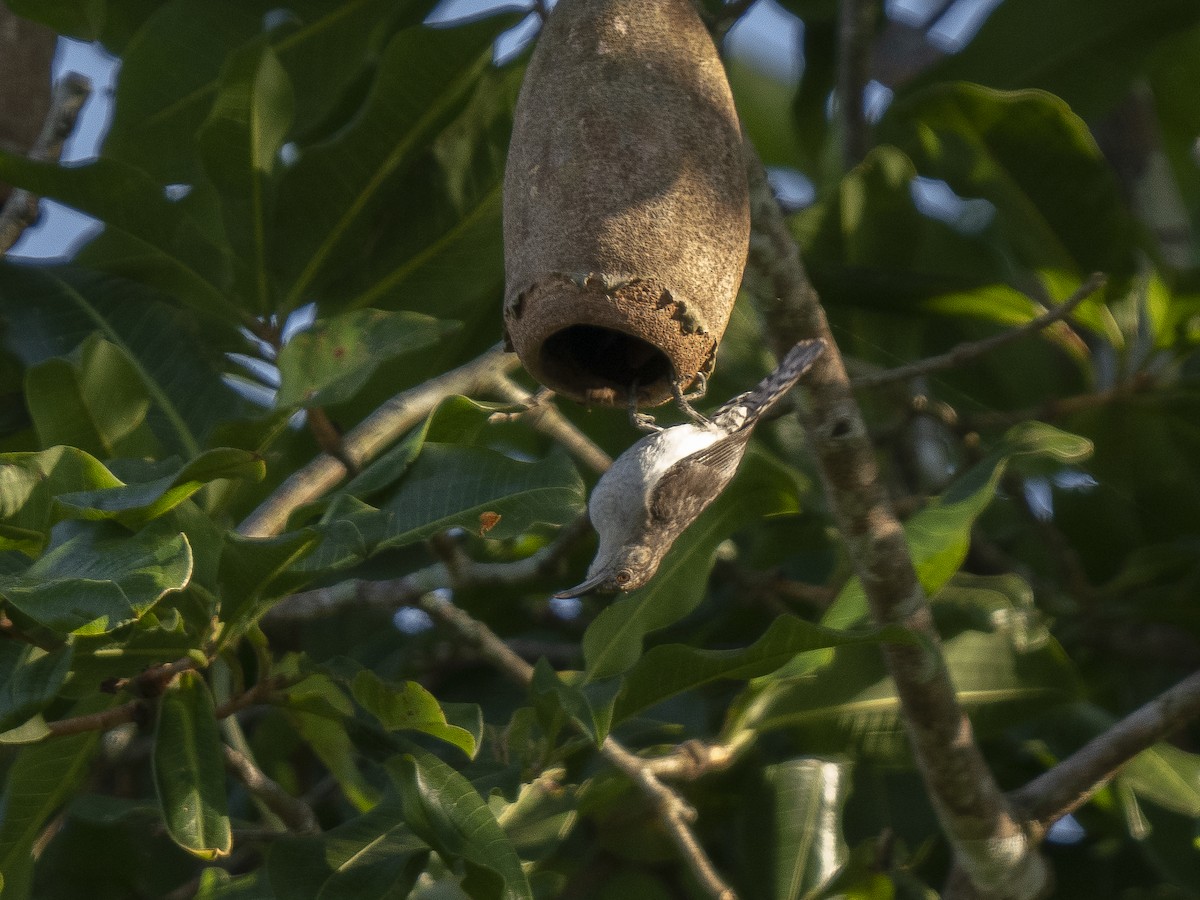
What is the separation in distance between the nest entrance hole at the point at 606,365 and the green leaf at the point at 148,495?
0.35 metres

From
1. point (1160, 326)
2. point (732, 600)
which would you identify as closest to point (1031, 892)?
point (732, 600)

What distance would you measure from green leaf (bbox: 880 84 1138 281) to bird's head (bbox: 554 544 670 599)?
1067 millimetres

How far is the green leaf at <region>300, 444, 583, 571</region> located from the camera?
4.58 ft

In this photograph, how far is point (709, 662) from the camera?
1524 mm

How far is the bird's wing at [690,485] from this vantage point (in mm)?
1110

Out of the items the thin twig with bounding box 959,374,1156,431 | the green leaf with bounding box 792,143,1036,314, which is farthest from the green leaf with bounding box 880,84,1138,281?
the thin twig with bounding box 959,374,1156,431

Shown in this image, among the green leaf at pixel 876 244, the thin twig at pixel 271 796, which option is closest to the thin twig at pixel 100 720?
the thin twig at pixel 271 796

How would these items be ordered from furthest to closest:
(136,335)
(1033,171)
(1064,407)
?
1. (1064,407)
2. (1033,171)
3. (136,335)

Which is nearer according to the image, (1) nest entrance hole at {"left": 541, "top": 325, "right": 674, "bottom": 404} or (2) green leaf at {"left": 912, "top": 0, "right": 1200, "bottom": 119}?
(1) nest entrance hole at {"left": 541, "top": 325, "right": 674, "bottom": 404}

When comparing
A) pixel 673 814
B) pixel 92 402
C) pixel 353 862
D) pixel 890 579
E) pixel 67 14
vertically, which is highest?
pixel 67 14

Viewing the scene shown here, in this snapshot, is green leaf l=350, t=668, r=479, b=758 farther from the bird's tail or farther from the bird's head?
the bird's tail

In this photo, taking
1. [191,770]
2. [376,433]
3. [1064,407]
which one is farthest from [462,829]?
[1064,407]

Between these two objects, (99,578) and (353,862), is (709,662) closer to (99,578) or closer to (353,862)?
(353,862)

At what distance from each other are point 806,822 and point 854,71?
1294 millimetres
